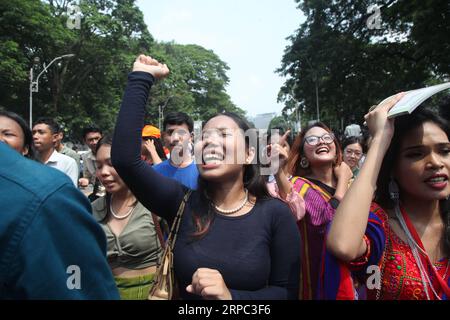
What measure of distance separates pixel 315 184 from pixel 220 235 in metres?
1.49

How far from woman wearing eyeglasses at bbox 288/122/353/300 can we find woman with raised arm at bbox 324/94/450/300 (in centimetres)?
93

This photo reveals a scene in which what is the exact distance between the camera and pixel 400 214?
161 centimetres

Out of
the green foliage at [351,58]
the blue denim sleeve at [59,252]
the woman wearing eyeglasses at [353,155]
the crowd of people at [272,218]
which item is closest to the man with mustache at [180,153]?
the crowd of people at [272,218]

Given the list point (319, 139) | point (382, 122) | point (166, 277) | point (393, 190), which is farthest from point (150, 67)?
point (319, 139)

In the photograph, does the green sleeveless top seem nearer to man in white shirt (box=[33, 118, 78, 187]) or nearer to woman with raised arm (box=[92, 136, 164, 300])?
woman with raised arm (box=[92, 136, 164, 300])

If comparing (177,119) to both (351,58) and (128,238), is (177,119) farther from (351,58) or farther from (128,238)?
(351,58)

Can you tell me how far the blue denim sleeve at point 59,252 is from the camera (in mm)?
752

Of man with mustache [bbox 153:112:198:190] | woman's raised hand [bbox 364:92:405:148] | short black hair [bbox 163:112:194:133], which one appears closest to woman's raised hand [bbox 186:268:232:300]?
woman's raised hand [bbox 364:92:405:148]

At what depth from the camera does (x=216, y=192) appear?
1.87 m

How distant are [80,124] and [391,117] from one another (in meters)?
21.8

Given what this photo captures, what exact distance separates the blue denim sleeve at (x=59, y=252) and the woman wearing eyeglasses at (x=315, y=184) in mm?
1918

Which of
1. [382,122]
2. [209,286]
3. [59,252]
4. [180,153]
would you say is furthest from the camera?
[180,153]

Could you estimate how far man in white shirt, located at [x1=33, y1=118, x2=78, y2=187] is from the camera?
4.05 m

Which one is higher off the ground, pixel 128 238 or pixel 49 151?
pixel 49 151
